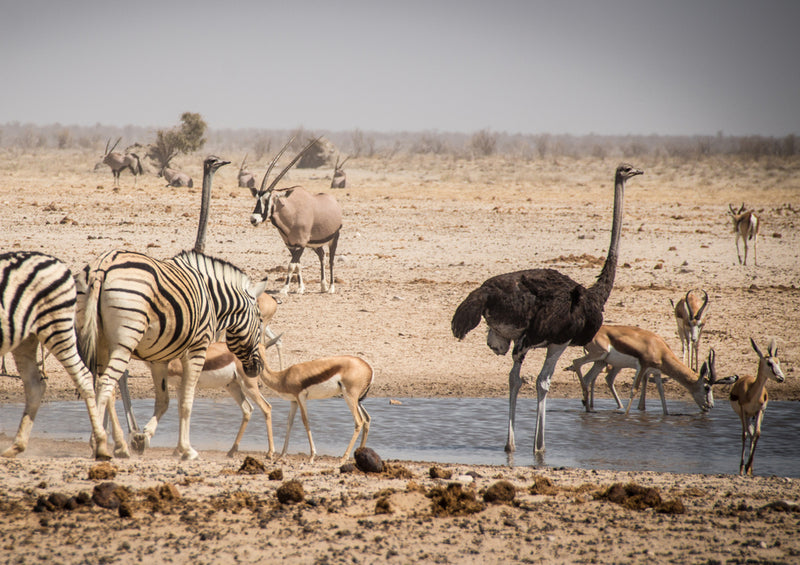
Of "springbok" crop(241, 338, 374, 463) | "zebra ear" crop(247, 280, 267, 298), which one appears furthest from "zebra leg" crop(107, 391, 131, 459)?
"zebra ear" crop(247, 280, 267, 298)

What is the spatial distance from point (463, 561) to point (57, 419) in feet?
18.8

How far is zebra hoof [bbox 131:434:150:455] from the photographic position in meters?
7.44

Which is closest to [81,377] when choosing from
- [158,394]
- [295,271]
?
A: [158,394]

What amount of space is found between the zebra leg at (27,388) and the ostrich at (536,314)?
372 centimetres

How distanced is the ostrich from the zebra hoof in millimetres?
2966

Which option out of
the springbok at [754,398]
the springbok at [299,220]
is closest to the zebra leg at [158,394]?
the springbok at [754,398]

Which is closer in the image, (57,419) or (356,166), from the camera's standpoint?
(57,419)

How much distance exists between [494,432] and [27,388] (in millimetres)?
4621

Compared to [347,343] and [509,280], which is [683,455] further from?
[347,343]

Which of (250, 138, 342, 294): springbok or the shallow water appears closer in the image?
the shallow water

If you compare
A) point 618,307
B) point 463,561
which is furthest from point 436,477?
point 618,307

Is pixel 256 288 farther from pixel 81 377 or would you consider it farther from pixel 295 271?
pixel 295 271

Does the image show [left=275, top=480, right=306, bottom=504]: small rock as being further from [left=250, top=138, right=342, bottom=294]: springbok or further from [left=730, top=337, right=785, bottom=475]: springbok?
[left=250, top=138, right=342, bottom=294]: springbok

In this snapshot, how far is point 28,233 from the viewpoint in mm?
18109
